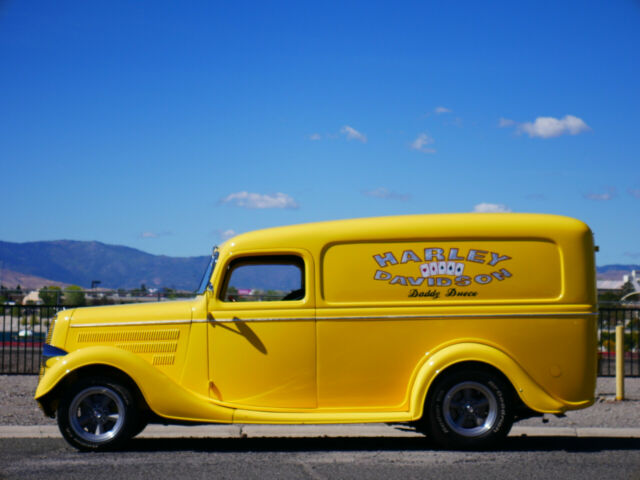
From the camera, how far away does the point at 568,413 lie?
402 inches

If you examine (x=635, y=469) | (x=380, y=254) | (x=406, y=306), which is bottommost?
(x=635, y=469)

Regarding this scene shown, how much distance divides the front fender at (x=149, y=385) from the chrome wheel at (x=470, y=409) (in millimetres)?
2142

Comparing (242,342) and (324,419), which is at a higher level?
(242,342)

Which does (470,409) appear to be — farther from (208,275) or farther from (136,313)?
(136,313)

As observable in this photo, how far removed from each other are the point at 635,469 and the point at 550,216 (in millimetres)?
2551

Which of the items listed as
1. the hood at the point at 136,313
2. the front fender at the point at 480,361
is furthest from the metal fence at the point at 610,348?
the hood at the point at 136,313

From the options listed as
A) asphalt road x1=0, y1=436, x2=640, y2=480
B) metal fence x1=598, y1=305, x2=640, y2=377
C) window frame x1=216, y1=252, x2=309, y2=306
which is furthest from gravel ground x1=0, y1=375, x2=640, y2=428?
window frame x1=216, y1=252, x2=309, y2=306

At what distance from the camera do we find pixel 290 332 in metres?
7.72

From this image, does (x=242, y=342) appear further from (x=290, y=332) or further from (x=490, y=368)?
(x=490, y=368)

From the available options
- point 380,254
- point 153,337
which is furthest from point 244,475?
point 380,254

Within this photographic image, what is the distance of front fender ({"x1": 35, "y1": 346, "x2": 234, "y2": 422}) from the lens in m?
7.56

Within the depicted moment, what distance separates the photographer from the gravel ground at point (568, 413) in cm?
933

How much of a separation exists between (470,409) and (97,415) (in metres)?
3.66

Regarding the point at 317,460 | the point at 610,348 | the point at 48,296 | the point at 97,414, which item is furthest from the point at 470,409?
the point at 48,296
